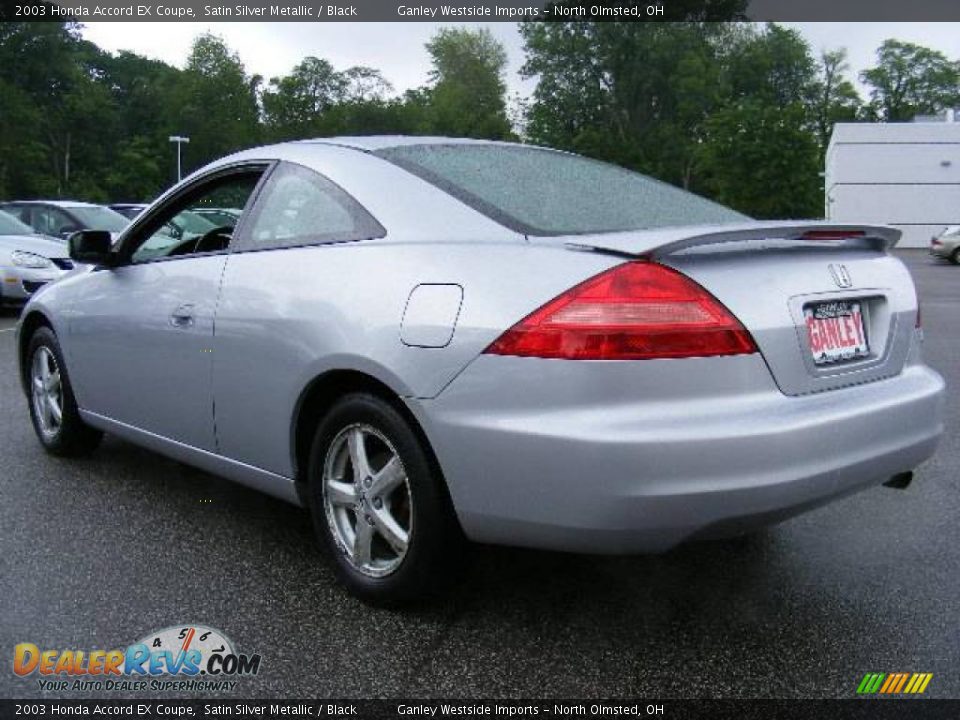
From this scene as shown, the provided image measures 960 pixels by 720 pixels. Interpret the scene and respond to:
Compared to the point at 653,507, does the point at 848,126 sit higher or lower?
higher

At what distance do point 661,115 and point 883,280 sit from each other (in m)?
72.9

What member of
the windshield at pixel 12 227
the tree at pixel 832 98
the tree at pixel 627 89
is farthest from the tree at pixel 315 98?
the windshield at pixel 12 227

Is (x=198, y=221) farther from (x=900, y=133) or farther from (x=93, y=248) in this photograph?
(x=900, y=133)

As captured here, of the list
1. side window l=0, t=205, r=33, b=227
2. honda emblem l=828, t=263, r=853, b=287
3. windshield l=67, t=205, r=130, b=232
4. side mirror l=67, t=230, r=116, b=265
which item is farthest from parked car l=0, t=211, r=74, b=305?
honda emblem l=828, t=263, r=853, b=287

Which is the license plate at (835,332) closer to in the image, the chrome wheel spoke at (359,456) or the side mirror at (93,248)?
the chrome wheel spoke at (359,456)

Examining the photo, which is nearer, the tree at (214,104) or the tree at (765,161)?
the tree at (765,161)

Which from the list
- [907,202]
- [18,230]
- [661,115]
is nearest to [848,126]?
[907,202]

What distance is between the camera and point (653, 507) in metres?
2.49

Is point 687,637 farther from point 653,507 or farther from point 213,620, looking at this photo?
point 213,620

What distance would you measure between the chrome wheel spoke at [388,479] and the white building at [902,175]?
167 feet

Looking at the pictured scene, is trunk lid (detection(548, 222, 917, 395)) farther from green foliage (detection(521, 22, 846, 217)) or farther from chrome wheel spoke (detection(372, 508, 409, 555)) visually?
green foliage (detection(521, 22, 846, 217))

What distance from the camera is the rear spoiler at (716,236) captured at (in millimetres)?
2613

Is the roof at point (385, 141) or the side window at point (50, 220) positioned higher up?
the roof at point (385, 141)

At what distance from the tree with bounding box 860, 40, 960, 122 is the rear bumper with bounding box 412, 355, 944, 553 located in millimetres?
91579
